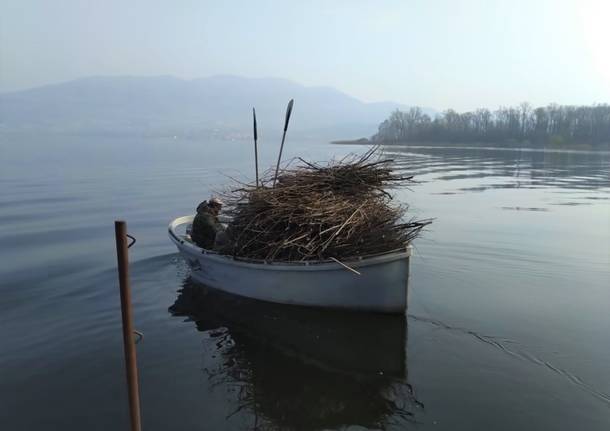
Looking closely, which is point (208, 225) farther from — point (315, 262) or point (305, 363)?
point (305, 363)

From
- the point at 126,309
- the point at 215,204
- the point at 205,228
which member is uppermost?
the point at 215,204

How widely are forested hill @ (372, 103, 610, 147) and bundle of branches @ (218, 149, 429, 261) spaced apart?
312 ft

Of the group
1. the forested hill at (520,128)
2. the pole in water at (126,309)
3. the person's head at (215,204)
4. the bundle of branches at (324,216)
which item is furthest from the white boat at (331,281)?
the forested hill at (520,128)

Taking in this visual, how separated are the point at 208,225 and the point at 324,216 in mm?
2976

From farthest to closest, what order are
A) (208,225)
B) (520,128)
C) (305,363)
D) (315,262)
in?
(520,128)
(208,225)
(315,262)
(305,363)

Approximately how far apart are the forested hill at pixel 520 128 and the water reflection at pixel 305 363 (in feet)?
315

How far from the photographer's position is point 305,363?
6797 millimetres

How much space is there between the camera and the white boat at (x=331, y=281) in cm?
749

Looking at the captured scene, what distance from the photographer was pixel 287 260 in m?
7.96

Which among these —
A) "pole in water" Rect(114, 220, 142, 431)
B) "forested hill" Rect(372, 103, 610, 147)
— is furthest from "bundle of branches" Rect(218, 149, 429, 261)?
"forested hill" Rect(372, 103, 610, 147)

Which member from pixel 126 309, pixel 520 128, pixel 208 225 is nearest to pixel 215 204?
pixel 208 225

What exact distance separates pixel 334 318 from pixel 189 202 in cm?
1603

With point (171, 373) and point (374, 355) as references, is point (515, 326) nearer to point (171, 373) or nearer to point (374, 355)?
point (374, 355)

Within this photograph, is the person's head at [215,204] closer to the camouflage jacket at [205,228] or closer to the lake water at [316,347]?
the camouflage jacket at [205,228]
